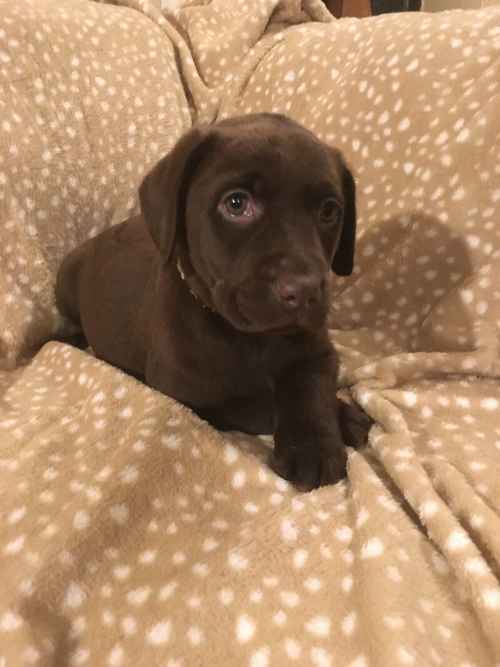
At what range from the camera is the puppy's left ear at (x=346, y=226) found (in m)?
1.34

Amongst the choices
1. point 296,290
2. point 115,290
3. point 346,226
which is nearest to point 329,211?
point 346,226

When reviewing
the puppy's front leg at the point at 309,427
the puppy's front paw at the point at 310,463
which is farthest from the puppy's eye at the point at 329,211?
the puppy's front paw at the point at 310,463

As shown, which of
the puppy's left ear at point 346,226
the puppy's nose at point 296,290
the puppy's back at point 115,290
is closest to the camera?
the puppy's nose at point 296,290

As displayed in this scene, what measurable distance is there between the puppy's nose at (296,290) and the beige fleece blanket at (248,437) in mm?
288

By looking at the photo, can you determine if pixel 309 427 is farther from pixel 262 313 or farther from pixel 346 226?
pixel 346 226

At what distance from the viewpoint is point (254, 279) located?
3.57 feet

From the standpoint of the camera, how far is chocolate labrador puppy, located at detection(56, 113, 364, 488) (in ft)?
3.64

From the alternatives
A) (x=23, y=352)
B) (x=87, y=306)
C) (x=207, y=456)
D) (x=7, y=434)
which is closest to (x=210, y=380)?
(x=207, y=456)

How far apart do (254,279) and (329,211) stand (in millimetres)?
250

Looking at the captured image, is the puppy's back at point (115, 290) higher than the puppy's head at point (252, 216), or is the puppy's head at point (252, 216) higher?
the puppy's head at point (252, 216)

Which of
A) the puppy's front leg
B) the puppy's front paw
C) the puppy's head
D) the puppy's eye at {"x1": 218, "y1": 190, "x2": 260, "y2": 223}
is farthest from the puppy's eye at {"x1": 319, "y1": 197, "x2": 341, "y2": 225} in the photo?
→ the puppy's front paw

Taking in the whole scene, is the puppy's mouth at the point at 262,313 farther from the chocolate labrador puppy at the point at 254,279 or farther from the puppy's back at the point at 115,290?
the puppy's back at the point at 115,290

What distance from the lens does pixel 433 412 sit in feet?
4.24

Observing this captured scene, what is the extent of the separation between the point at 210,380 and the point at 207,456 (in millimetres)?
163
